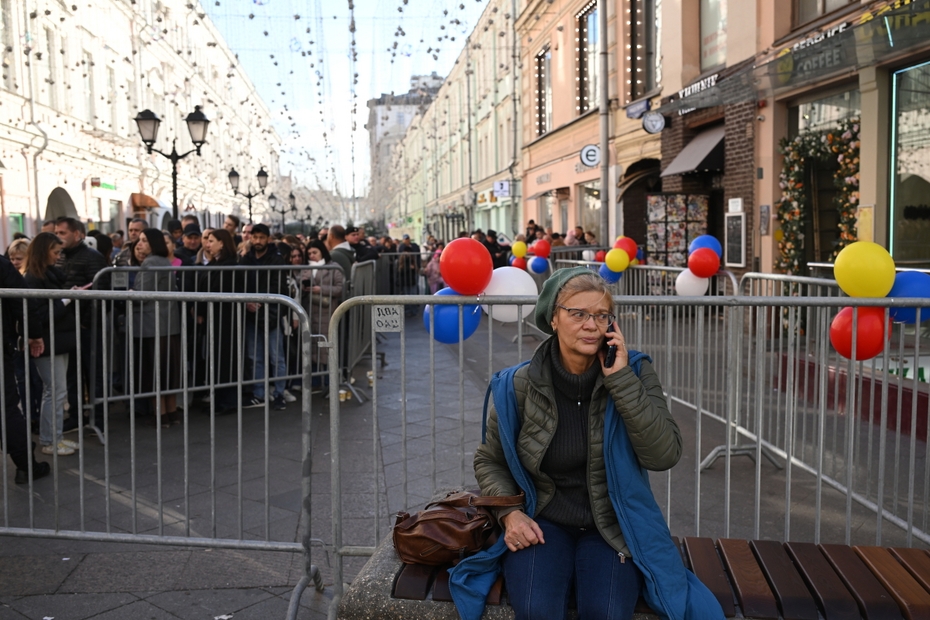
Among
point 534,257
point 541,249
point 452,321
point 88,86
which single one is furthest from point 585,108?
point 452,321

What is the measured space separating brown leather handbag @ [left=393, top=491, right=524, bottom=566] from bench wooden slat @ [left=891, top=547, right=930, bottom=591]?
143cm

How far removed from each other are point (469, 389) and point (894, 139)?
581 cm

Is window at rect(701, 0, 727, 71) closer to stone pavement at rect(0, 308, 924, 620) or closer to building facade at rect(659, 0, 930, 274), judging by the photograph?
building facade at rect(659, 0, 930, 274)

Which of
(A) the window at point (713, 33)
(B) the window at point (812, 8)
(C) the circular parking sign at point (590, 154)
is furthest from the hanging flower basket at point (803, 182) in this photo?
(C) the circular parking sign at point (590, 154)

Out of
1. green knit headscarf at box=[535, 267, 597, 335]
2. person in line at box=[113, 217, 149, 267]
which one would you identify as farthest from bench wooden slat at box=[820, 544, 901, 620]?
person in line at box=[113, 217, 149, 267]

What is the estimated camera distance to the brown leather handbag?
9.57 ft

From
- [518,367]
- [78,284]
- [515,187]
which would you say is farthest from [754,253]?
[515,187]

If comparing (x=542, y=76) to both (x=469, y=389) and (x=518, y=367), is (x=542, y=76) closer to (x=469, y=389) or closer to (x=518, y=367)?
(x=469, y=389)

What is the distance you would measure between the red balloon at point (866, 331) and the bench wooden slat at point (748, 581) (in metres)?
1.38

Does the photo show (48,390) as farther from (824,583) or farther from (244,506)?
(824,583)

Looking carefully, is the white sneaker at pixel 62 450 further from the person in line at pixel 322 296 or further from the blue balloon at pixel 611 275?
the blue balloon at pixel 611 275

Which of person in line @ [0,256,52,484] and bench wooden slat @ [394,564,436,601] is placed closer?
bench wooden slat @ [394,564,436,601]

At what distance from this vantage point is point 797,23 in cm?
1170

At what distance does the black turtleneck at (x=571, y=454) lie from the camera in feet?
9.70
